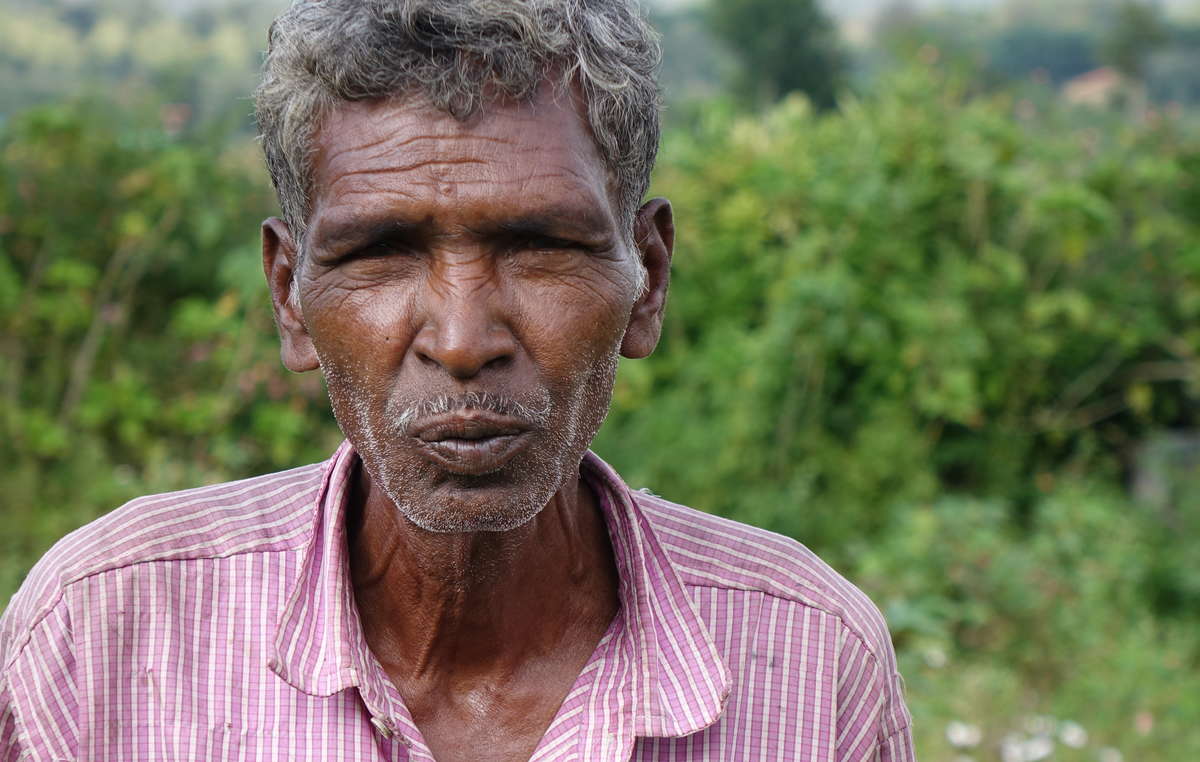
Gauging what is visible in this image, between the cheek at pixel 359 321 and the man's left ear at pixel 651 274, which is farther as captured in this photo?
the man's left ear at pixel 651 274

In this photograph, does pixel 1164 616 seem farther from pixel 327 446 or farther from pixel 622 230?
pixel 622 230

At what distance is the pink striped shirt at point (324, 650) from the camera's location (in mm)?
1683

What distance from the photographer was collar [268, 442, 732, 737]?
1704 millimetres

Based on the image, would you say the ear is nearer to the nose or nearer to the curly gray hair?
the curly gray hair

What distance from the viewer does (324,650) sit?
171 centimetres

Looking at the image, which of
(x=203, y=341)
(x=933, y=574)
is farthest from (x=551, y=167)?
(x=203, y=341)

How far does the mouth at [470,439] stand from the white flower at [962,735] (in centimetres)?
277

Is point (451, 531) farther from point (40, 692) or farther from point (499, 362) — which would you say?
point (40, 692)

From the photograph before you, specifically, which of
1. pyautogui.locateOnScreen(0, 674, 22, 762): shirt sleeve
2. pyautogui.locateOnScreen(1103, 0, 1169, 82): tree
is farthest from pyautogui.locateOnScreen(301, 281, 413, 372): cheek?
pyautogui.locateOnScreen(1103, 0, 1169, 82): tree

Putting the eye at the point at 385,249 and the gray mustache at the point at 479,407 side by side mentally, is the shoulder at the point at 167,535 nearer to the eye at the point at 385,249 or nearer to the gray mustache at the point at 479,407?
the gray mustache at the point at 479,407

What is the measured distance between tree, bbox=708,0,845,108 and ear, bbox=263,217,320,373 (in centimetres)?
1503

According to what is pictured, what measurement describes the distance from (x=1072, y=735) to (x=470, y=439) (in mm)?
3039

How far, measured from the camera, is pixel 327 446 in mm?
5383

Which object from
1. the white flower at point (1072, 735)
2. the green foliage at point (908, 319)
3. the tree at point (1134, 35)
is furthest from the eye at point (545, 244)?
the tree at point (1134, 35)
